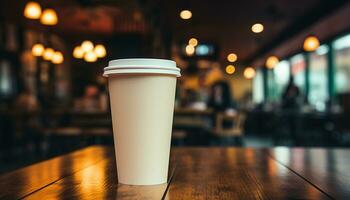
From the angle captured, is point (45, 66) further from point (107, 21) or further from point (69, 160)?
point (69, 160)

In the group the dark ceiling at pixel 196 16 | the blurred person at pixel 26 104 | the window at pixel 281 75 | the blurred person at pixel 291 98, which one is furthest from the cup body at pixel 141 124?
the window at pixel 281 75

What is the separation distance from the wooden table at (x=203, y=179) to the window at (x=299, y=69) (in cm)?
1086

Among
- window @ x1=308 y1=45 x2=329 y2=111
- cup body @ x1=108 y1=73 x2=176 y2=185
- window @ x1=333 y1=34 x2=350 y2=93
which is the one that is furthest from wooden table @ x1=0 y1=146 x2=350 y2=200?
window @ x1=308 y1=45 x2=329 y2=111

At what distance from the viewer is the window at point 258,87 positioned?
18031 mm

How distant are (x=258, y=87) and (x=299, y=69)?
631cm

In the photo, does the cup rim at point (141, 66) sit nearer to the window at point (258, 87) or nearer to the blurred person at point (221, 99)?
the blurred person at point (221, 99)

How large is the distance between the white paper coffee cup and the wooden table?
0.04 meters

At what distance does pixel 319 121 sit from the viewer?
7.33m

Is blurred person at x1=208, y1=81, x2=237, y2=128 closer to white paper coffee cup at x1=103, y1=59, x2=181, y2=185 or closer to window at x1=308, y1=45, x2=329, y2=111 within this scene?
window at x1=308, y1=45, x2=329, y2=111

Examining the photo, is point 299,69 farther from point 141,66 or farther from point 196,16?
point 141,66

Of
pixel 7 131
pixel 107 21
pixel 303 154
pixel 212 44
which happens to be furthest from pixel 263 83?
pixel 303 154

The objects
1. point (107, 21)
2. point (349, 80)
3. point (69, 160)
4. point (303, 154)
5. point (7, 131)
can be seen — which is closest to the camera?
point (69, 160)

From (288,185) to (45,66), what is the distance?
36.3 feet

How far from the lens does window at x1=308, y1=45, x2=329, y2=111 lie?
9797mm
